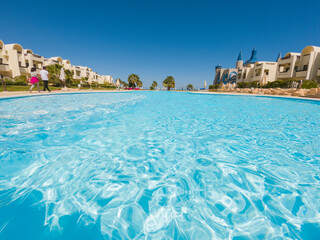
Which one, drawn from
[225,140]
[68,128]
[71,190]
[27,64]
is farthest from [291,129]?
[27,64]

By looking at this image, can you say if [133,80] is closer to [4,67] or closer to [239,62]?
[4,67]

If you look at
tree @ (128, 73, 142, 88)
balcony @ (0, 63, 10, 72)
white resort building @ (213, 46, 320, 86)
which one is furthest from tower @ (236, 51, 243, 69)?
balcony @ (0, 63, 10, 72)

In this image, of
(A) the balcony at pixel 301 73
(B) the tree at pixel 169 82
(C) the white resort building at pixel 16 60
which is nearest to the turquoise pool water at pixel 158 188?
(A) the balcony at pixel 301 73

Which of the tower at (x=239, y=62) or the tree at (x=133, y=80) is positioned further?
the tower at (x=239, y=62)

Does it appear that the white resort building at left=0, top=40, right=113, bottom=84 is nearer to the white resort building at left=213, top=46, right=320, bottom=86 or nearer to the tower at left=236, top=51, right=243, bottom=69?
the white resort building at left=213, top=46, right=320, bottom=86

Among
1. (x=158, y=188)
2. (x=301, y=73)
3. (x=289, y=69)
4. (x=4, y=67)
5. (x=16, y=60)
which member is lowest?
(x=158, y=188)

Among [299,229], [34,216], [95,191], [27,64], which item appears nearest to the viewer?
[299,229]

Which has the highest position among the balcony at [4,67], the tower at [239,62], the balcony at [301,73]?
the tower at [239,62]

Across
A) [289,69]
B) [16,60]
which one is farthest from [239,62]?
[16,60]

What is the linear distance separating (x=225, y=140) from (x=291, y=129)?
2.88 m

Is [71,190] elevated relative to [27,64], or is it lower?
lower

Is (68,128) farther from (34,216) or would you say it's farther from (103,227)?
(103,227)

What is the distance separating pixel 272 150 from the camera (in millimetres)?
3172

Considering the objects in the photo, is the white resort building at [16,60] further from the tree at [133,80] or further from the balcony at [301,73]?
the balcony at [301,73]
